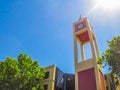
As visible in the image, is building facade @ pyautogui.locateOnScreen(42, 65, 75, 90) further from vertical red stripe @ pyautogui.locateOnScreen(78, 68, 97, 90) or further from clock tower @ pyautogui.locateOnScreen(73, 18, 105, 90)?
vertical red stripe @ pyautogui.locateOnScreen(78, 68, 97, 90)

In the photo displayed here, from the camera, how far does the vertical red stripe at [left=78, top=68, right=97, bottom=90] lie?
28761mm

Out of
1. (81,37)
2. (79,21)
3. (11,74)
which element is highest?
(79,21)

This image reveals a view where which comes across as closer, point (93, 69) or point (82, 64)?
point (93, 69)

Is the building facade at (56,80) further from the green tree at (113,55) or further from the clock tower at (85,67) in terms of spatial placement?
the green tree at (113,55)

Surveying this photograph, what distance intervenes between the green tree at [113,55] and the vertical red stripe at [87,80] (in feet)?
31.2

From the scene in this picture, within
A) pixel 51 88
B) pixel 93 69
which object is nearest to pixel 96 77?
pixel 93 69

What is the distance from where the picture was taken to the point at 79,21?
129ft

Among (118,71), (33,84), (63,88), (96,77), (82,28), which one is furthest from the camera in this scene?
(82,28)

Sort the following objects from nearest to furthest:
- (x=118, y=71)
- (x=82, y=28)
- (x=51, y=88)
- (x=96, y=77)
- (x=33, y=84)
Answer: (x=118, y=71) < (x=33, y=84) < (x=96, y=77) < (x=51, y=88) < (x=82, y=28)

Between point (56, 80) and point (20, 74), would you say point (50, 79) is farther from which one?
point (20, 74)

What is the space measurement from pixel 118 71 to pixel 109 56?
5.99 ft

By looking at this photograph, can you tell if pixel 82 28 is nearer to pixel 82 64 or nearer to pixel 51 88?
pixel 82 64

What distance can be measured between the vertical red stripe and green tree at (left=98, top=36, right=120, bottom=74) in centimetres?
950

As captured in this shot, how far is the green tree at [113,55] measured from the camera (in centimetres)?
1911
